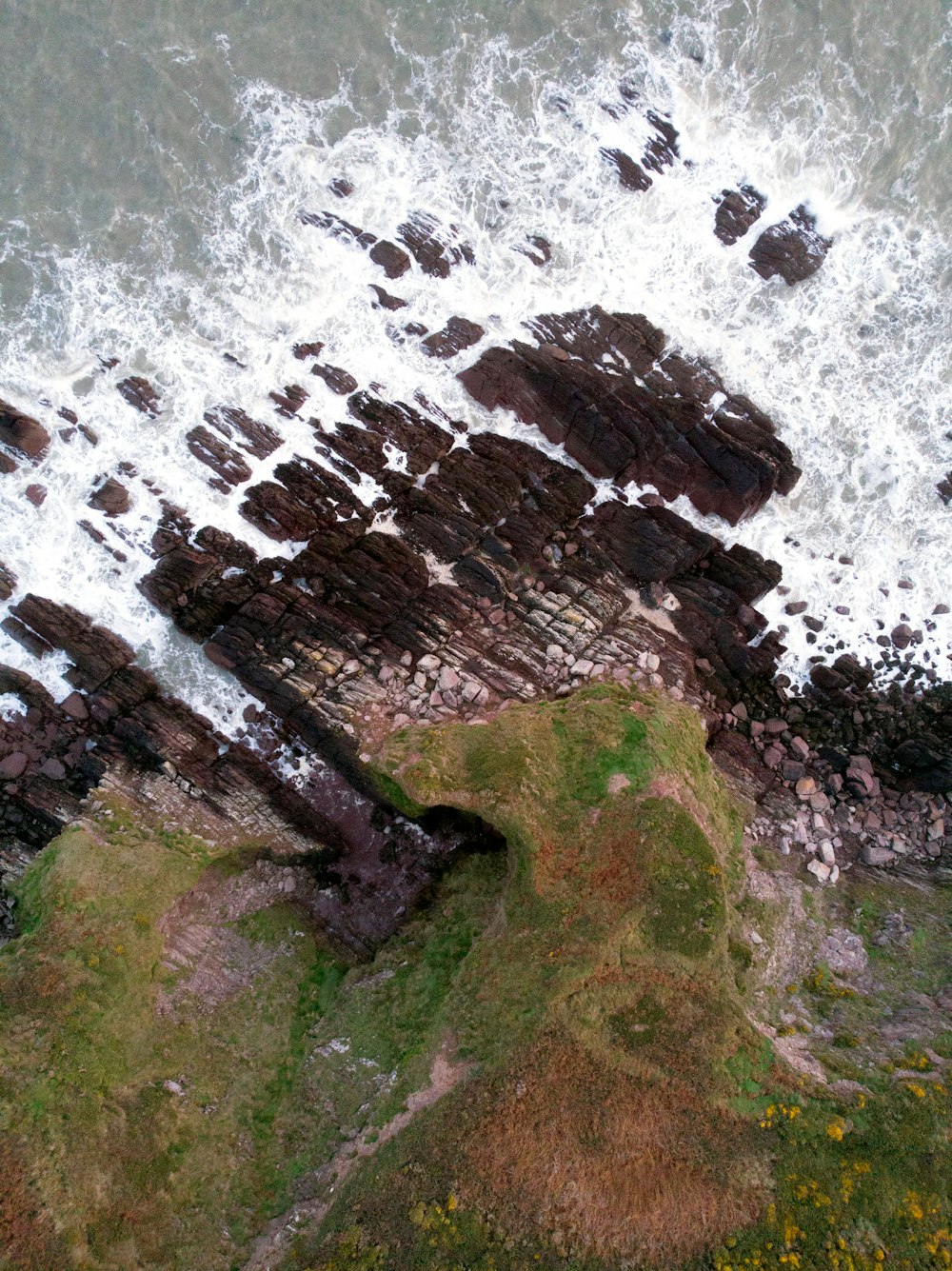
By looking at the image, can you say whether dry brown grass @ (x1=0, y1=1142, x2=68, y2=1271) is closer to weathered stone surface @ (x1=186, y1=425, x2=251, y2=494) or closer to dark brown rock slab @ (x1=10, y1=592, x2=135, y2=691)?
dark brown rock slab @ (x1=10, y1=592, x2=135, y2=691)

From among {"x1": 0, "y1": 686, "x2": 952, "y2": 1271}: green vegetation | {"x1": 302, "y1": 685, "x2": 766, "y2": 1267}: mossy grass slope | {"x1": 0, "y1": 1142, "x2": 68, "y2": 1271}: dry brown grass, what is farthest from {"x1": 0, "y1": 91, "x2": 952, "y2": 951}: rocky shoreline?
{"x1": 0, "y1": 1142, "x2": 68, "y2": 1271}: dry brown grass

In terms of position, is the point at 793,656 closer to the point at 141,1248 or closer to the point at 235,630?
the point at 235,630

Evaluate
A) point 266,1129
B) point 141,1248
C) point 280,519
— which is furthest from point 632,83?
point 141,1248

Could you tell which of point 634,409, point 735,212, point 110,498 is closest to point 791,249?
point 735,212

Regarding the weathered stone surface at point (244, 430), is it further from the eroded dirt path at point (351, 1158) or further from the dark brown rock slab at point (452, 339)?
the eroded dirt path at point (351, 1158)

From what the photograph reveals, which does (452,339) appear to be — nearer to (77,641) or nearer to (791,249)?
(791,249)

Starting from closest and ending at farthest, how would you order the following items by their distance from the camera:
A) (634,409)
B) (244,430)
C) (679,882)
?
(679,882) < (634,409) < (244,430)
